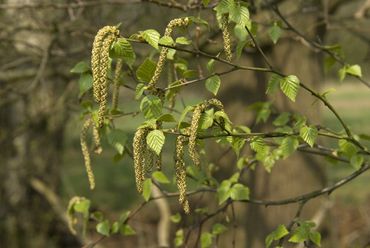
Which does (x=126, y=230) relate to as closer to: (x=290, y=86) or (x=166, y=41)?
(x=290, y=86)

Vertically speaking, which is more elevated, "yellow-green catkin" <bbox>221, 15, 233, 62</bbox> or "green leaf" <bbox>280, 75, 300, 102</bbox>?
"yellow-green catkin" <bbox>221, 15, 233, 62</bbox>

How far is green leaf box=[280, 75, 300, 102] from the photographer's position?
2490 millimetres

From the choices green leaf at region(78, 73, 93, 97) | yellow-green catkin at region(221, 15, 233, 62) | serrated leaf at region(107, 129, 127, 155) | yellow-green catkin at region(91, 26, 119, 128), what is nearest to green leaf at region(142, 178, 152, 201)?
serrated leaf at region(107, 129, 127, 155)

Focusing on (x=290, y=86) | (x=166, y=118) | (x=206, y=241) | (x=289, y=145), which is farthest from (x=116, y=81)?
(x=206, y=241)

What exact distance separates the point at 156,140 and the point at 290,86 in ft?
2.00

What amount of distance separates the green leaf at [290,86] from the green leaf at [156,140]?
55cm

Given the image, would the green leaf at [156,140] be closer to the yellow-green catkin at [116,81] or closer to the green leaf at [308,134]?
the yellow-green catkin at [116,81]

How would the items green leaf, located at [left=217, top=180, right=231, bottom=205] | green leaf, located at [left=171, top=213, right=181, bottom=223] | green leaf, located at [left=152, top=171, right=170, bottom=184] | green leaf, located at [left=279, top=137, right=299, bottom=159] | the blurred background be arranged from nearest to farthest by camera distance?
green leaf, located at [left=279, top=137, right=299, bottom=159]
green leaf, located at [left=217, top=180, right=231, bottom=205]
green leaf, located at [left=152, top=171, right=170, bottom=184]
green leaf, located at [left=171, top=213, right=181, bottom=223]
the blurred background

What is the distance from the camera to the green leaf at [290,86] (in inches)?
98.0

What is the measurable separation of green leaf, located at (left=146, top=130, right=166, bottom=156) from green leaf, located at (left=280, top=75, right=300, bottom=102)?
555 millimetres

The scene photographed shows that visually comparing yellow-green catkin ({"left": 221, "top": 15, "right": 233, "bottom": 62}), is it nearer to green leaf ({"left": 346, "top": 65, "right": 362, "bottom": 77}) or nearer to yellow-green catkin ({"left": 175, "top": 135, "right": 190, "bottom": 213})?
yellow-green catkin ({"left": 175, "top": 135, "right": 190, "bottom": 213})

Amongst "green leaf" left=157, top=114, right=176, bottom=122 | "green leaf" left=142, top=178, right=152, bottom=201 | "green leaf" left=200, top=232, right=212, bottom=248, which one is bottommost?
"green leaf" left=200, top=232, right=212, bottom=248

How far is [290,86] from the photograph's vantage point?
251cm

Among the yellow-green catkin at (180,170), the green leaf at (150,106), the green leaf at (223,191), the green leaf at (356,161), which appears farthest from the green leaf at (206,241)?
the green leaf at (150,106)
